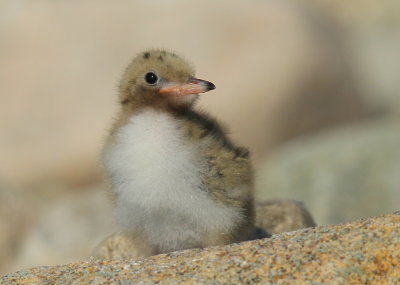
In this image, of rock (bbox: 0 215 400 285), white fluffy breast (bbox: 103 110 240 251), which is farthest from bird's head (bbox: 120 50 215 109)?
rock (bbox: 0 215 400 285)

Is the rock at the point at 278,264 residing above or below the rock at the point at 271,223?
above

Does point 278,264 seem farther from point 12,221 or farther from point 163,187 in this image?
point 12,221

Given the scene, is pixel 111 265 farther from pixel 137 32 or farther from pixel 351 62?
pixel 351 62

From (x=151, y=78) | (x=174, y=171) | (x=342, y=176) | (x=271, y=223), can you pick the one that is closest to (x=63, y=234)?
(x=342, y=176)

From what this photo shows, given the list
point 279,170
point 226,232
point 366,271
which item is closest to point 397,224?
point 366,271

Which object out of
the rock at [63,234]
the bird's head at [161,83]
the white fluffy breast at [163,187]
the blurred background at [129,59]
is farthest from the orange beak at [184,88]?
the blurred background at [129,59]

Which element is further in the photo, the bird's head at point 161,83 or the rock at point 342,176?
the rock at point 342,176

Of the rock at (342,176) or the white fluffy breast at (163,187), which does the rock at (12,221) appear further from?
the white fluffy breast at (163,187)
